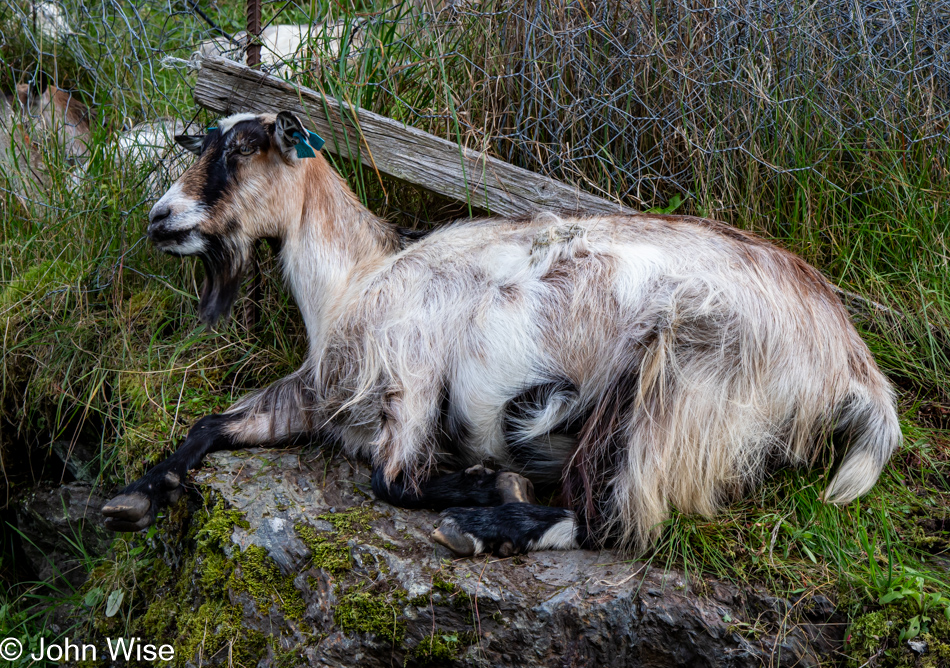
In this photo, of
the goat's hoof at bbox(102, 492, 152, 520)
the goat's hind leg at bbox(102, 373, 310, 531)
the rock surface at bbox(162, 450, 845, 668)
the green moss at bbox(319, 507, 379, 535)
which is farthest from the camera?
the goat's hind leg at bbox(102, 373, 310, 531)

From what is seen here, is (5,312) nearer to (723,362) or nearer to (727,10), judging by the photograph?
(723,362)

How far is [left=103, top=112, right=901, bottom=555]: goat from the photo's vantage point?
2473mm

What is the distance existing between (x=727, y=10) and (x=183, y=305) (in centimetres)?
283

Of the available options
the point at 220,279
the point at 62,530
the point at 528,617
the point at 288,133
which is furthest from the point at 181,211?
the point at 528,617

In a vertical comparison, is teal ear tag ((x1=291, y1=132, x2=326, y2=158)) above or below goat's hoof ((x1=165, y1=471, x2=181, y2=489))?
above

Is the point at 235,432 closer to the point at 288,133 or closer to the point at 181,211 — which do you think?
the point at 181,211

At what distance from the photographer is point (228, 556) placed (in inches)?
100

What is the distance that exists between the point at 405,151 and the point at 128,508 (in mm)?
1802

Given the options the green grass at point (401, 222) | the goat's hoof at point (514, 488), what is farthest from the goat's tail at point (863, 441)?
the goat's hoof at point (514, 488)

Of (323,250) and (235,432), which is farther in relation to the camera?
(323,250)

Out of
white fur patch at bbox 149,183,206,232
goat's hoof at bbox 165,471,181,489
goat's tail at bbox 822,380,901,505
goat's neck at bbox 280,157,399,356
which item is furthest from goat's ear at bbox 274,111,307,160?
goat's tail at bbox 822,380,901,505

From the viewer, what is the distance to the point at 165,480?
2801 millimetres

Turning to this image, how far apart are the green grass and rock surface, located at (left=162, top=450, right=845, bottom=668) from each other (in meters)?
1.03

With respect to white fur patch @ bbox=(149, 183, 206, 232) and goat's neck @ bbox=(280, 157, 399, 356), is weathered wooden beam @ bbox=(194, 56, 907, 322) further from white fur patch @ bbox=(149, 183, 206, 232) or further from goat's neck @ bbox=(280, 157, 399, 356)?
white fur patch @ bbox=(149, 183, 206, 232)
